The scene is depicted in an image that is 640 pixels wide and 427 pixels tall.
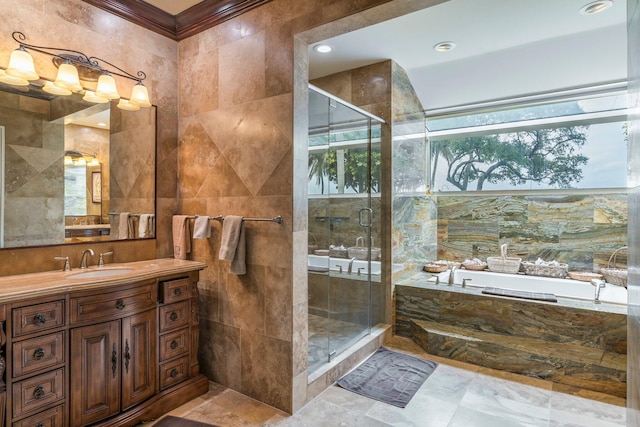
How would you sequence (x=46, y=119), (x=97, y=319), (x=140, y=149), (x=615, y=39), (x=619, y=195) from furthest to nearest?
(x=619, y=195)
(x=615, y=39)
(x=140, y=149)
(x=46, y=119)
(x=97, y=319)

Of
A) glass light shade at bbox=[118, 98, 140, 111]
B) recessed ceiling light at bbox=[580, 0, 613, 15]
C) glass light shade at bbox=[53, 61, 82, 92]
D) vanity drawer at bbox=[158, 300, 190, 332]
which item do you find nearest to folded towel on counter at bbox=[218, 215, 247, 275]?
vanity drawer at bbox=[158, 300, 190, 332]

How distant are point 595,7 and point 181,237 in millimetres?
3466

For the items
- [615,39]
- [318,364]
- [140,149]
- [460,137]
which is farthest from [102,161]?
[615,39]

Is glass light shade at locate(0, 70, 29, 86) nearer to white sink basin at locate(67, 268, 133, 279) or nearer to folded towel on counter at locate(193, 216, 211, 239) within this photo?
white sink basin at locate(67, 268, 133, 279)

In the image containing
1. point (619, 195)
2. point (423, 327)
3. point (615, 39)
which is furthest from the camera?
point (619, 195)

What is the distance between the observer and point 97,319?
5.90 feet

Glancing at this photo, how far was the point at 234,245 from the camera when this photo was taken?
2254 millimetres

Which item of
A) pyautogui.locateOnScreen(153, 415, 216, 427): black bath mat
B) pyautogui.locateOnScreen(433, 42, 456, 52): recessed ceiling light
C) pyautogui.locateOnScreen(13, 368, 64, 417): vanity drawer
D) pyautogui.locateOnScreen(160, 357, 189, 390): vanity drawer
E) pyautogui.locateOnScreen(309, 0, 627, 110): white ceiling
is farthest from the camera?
pyautogui.locateOnScreen(433, 42, 456, 52): recessed ceiling light

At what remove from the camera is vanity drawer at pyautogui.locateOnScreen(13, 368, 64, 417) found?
1.54 m

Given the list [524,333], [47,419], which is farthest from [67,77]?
[524,333]

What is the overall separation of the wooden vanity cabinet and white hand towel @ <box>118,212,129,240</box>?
59 centimetres

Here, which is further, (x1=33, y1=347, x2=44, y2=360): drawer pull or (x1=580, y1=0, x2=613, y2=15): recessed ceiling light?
(x1=580, y1=0, x2=613, y2=15): recessed ceiling light

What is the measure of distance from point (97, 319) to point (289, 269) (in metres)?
1.09

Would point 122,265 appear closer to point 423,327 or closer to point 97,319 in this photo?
point 97,319
